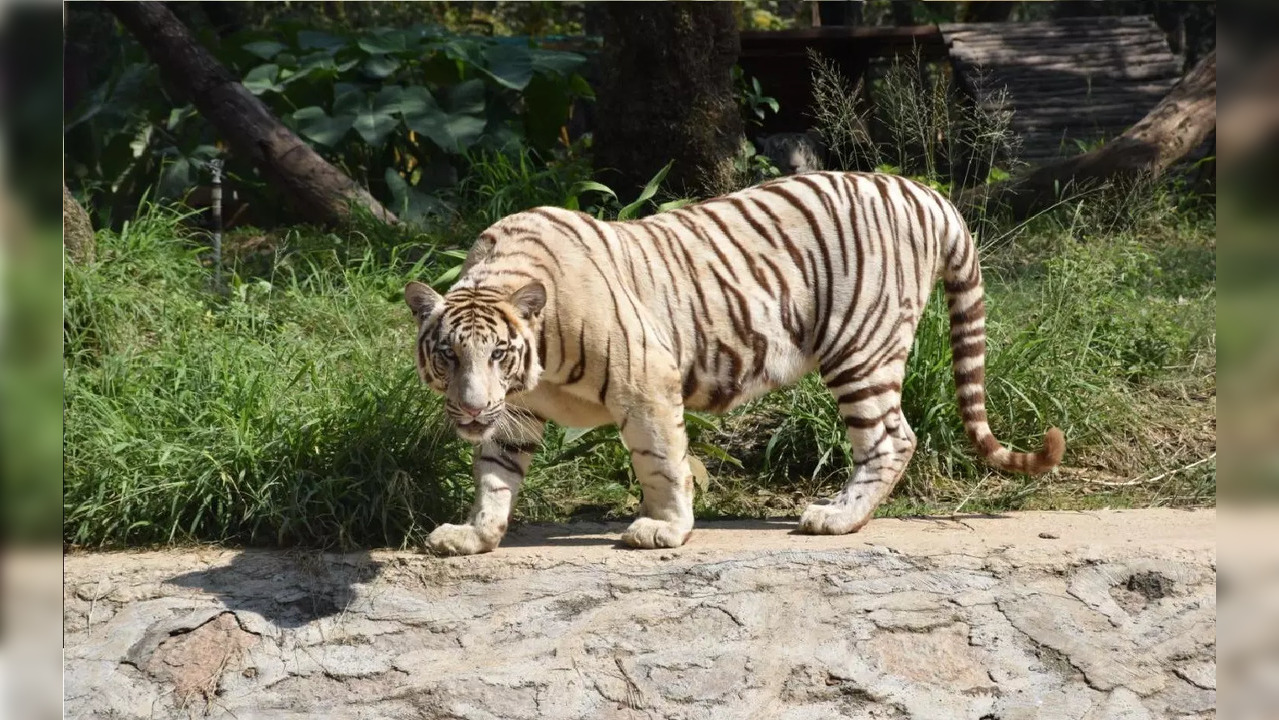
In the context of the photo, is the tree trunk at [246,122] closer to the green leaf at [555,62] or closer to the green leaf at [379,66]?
the green leaf at [379,66]

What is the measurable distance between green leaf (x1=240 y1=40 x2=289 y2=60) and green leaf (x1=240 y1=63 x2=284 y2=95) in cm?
21

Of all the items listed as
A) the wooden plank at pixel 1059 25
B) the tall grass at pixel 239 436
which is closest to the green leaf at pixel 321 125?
the tall grass at pixel 239 436

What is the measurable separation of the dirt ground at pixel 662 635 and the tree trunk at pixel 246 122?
389cm

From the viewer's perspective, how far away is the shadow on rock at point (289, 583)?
168 inches

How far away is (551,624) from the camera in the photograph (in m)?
4.27

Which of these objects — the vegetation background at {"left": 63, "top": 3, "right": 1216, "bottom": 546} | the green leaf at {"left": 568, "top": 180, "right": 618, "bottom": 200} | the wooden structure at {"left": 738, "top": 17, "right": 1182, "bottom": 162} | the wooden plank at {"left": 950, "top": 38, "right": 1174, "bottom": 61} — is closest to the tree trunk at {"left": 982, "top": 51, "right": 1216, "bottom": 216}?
the vegetation background at {"left": 63, "top": 3, "right": 1216, "bottom": 546}

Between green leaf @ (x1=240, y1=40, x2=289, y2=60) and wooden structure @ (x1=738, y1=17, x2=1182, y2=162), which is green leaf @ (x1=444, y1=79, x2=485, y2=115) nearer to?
green leaf @ (x1=240, y1=40, x2=289, y2=60)

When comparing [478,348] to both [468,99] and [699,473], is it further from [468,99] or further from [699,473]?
[468,99]

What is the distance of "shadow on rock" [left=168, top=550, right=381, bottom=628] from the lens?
14.0 feet

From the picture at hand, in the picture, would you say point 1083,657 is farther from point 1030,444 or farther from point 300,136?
point 300,136
